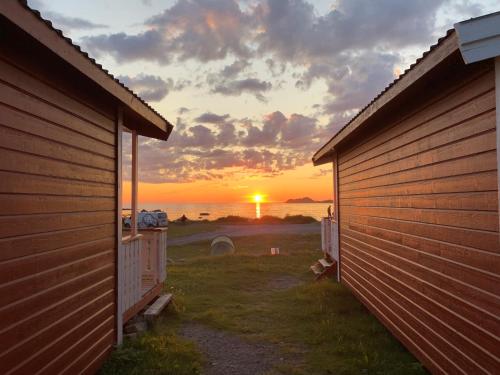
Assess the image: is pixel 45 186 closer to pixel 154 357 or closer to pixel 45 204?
pixel 45 204

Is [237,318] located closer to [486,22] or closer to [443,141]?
[443,141]

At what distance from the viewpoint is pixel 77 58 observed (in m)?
3.94

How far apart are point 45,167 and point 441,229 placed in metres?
3.84

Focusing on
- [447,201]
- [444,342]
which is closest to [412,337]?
→ [444,342]

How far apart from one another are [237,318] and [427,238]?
3.98 metres

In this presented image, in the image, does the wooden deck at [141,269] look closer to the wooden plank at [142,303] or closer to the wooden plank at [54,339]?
the wooden plank at [142,303]

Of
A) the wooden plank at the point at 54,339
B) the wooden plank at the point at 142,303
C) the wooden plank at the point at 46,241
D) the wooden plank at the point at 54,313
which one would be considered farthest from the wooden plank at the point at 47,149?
the wooden plank at the point at 142,303

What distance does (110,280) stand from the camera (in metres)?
5.53

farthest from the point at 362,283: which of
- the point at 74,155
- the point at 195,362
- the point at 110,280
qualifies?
the point at 74,155

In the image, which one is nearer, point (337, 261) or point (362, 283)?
point (362, 283)

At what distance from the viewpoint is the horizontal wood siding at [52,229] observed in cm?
331

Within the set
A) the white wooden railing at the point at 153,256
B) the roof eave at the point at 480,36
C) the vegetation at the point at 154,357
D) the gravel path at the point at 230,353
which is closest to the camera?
the roof eave at the point at 480,36

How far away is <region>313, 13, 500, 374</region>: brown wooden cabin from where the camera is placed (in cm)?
357

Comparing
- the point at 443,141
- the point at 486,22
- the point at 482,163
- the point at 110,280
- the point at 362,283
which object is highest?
the point at 486,22
